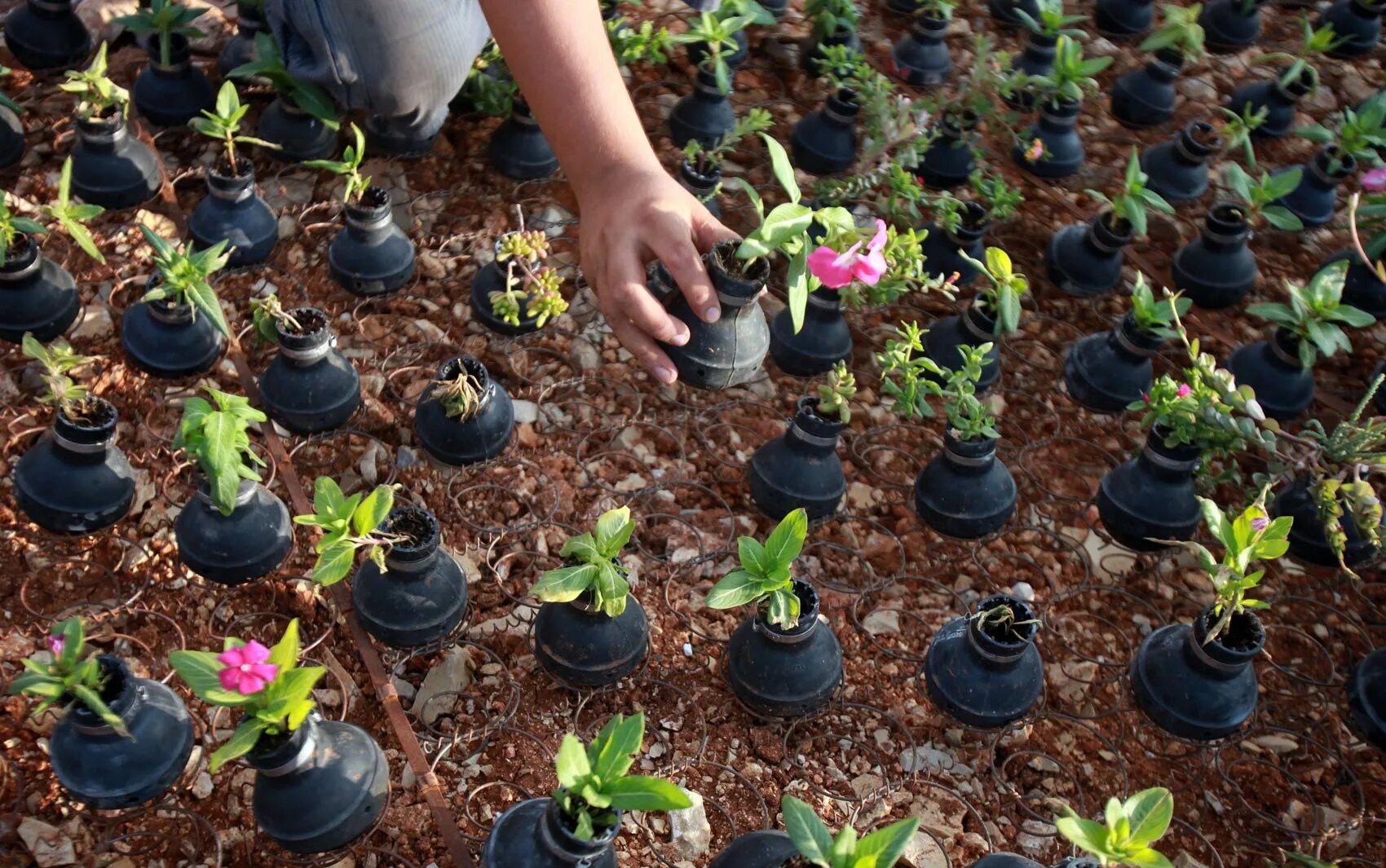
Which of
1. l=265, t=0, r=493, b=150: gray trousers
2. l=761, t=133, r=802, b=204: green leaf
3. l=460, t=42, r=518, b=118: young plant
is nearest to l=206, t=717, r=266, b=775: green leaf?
l=761, t=133, r=802, b=204: green leaf

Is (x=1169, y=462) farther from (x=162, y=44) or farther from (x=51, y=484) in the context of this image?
(x=162, y=44)

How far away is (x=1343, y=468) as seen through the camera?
2273 millimetres

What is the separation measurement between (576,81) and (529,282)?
2.21 feet

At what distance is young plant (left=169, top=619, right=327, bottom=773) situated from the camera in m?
1.68

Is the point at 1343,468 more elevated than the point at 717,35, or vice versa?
the point at 717,35

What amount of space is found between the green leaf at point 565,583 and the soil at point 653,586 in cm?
28

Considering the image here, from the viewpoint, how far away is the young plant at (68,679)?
1704mm

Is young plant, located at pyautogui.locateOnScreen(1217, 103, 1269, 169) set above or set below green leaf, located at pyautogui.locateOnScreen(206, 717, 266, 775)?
below

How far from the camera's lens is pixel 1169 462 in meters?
2.43

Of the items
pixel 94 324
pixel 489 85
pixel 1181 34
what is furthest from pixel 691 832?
pixel 1181 34

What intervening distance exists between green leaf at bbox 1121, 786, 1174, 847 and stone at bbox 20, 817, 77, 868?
1618mm

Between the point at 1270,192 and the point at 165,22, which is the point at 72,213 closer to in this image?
the point at 165,22

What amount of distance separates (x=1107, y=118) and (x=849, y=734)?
241 cm

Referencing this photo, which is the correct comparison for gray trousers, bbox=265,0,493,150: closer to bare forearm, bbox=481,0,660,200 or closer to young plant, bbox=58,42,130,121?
young plant, bbox=58,42,130,121
